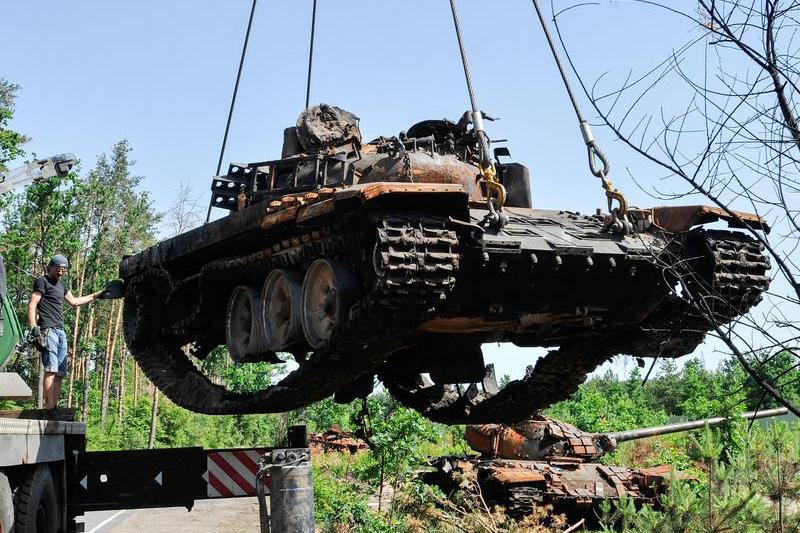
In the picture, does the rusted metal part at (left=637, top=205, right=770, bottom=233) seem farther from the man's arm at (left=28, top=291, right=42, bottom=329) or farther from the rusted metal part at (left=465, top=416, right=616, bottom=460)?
the rusted metal part at (left=465, top=416, right=616, bottom=460)

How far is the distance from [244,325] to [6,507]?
391 centimetres

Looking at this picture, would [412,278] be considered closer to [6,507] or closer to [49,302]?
[6,507]

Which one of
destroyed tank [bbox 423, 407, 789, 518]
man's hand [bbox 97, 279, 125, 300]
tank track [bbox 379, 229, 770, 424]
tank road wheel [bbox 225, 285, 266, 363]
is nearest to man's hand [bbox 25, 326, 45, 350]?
man's hand [bbox 97, 279, 125, 300]

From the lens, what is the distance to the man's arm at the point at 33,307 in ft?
28.4

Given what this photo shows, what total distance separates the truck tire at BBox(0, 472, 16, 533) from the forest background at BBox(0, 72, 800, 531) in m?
3.62

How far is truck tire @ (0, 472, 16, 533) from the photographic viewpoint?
5.80 metres

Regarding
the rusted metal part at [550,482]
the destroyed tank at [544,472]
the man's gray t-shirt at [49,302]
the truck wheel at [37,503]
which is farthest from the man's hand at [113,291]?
the rusted metal part at [550,482]

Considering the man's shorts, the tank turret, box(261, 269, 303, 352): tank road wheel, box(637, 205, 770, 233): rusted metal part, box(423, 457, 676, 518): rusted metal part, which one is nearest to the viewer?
box(637, 205, 770, 233): rusted metal part

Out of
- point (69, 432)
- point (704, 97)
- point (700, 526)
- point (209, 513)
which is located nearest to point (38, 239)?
point (209, 513)

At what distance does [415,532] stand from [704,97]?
978 centimetres

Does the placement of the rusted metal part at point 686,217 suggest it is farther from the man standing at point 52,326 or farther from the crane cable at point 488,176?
the man standing at point 52,326

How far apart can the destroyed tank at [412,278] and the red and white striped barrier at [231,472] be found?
110 centimetres

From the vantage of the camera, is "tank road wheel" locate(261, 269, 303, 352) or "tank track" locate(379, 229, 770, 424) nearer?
"tank track" locate(379, 229, 770, 424)

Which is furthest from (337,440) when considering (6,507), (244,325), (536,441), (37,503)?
(6,507)
